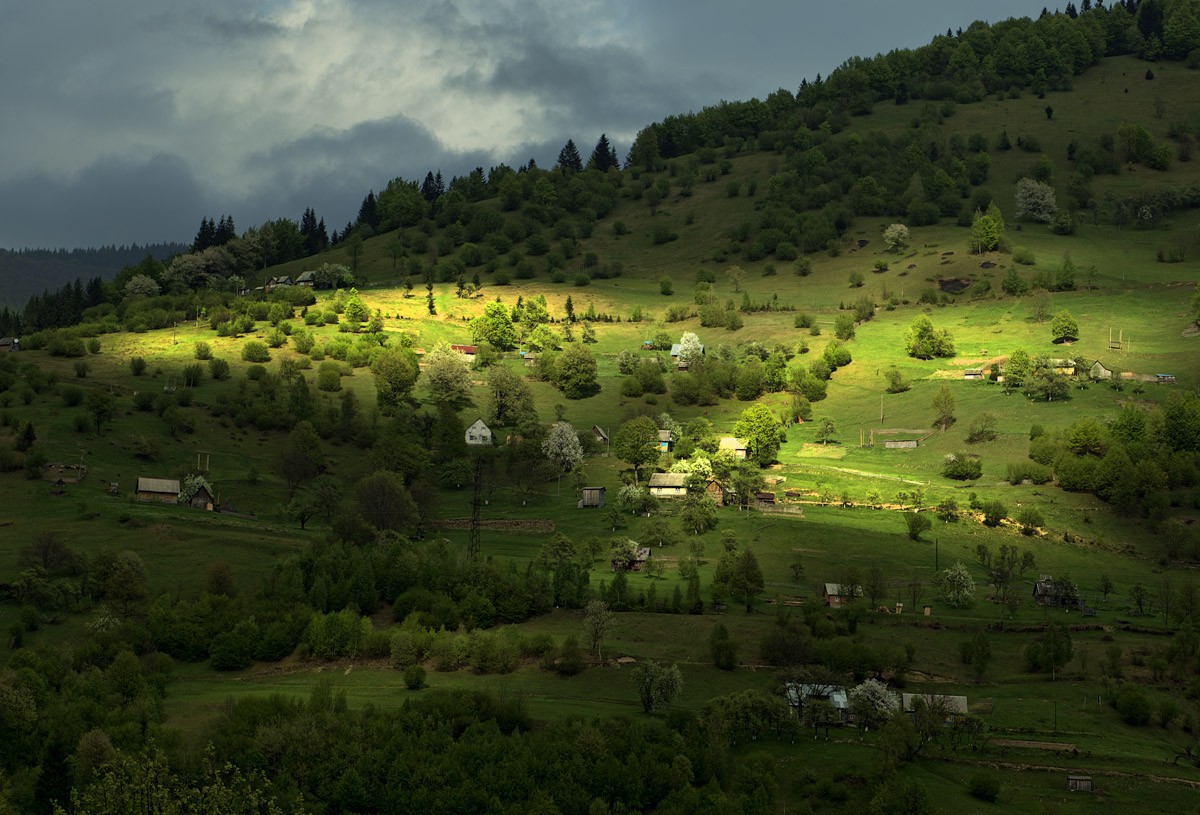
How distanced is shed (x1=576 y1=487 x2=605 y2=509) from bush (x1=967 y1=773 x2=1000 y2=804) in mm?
68168

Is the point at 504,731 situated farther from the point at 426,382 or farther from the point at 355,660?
the point at 426,382

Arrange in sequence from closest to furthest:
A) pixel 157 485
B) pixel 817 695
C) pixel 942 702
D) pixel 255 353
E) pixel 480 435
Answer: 1. pixel 942 702
2. pixel 817 695
3. pixel 157 485
4. pixel 480 435
5. pixel 255 353

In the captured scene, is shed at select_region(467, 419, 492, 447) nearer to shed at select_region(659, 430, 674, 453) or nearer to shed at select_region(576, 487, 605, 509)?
shed at select_region(659, 430, 674, 453)

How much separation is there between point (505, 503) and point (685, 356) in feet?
187

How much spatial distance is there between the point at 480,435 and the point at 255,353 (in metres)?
41.2

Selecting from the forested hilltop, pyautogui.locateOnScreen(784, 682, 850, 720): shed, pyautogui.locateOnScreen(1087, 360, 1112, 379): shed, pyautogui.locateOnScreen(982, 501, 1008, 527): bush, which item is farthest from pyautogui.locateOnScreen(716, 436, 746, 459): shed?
pyautogui.locateOnScreen(784, 682, 850, 720): shed

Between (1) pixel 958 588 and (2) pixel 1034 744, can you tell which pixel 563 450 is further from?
(2) pixel 1034 744

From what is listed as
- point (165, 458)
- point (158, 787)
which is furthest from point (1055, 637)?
point (165, 458)

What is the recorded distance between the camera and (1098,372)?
6698 inches

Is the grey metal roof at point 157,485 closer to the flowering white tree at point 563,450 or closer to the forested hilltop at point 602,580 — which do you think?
the forested hilltop at point 602,580

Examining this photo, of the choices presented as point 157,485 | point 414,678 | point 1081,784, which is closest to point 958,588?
point 1081,784

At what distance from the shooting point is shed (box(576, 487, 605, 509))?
144625mm

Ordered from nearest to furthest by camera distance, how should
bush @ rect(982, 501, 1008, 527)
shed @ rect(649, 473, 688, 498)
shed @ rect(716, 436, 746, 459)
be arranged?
bush @ rect(982, 501, 1008, 527)
shed @ rect(649, 473, 688, 498)
shed @ rect(716, 436, 746, 459)

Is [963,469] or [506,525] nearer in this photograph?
[506,525]
